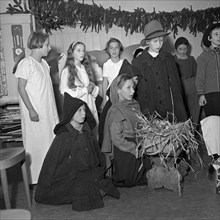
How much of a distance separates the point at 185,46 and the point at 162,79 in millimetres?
1693

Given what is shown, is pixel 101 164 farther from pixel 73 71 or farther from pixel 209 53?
pixel 209 53

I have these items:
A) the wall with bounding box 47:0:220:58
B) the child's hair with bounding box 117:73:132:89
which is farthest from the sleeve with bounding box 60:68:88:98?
the wall with bounding box 47:0:220:58

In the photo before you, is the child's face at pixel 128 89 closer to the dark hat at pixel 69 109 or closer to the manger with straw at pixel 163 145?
the manger with straw at pixel 163 145

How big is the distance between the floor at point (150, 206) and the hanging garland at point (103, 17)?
2258 millimetres

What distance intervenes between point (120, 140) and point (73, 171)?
1.63ft

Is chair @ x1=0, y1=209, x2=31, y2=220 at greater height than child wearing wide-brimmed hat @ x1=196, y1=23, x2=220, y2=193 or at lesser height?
lesser

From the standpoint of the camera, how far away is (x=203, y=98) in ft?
11.9

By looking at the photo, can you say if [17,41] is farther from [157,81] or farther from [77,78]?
[157,81]

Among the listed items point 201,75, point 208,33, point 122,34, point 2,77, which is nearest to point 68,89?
point 2,77

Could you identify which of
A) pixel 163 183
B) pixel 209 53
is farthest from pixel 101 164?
pixel 209 53

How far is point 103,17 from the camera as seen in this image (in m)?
4.85

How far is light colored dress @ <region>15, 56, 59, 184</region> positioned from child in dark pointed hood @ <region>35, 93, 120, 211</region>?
0.29 meters

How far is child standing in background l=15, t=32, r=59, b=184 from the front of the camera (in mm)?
3148

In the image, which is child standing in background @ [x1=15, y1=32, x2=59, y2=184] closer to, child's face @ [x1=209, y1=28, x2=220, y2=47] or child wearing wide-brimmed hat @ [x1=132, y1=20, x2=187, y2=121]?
child wearing wide-brimmed hat @ [x1=132, y1=20, x2=187, y2=121]
